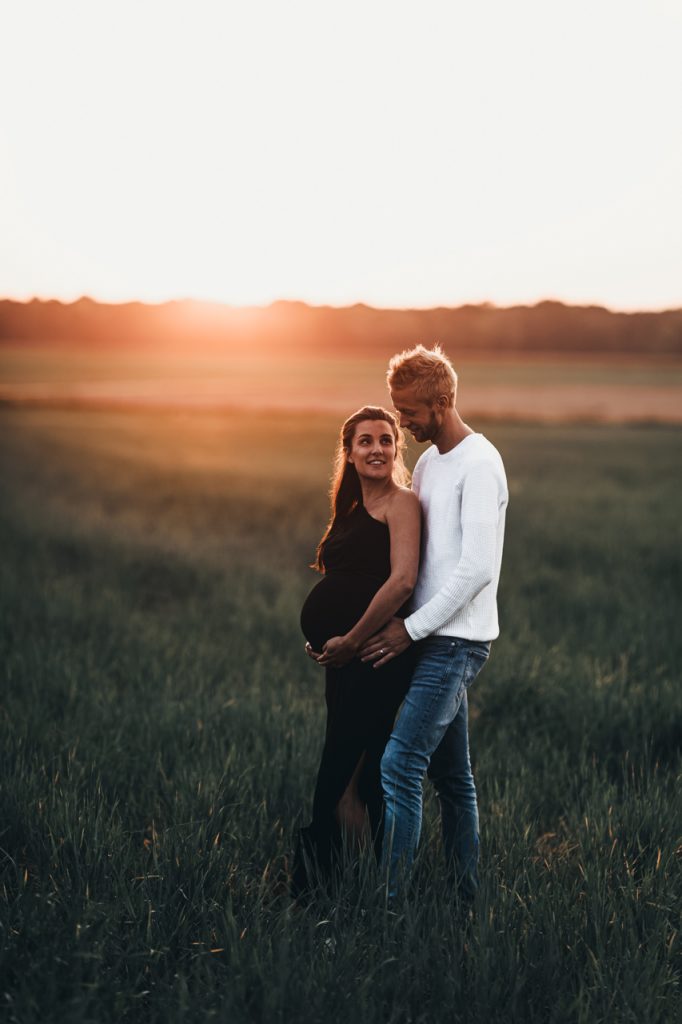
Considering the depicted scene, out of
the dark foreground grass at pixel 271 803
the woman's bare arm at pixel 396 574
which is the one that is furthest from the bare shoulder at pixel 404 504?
the dark foreground grass at pixel 271 803

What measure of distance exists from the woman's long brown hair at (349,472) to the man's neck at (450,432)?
189 mm

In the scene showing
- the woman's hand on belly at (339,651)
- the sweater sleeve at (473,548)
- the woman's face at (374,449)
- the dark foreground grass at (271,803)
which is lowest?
the dark foreground grass at (271,803)

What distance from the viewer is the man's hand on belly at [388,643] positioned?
3.19 m

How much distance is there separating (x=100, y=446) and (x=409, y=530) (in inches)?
987

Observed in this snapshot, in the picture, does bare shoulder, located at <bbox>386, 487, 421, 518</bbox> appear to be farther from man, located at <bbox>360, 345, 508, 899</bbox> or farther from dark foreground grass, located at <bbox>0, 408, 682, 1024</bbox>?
dark foreground grass, located at <bbox>0, 408, 682, 1024</bbox>

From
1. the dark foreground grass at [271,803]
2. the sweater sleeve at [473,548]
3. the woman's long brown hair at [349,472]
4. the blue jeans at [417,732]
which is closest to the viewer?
the dark foreground grass at [271,803]

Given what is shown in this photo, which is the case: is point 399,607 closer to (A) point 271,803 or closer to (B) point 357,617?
(B) point 357,617

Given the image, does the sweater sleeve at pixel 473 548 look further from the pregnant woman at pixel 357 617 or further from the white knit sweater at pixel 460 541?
the pregnant woman at pixel 357 617

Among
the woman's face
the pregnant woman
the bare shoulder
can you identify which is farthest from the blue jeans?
the woman's face

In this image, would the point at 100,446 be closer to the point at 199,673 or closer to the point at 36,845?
the point at 199,673

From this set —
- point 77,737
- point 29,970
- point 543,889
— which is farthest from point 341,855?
point 77,737

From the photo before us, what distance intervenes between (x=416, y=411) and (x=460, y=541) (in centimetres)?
51

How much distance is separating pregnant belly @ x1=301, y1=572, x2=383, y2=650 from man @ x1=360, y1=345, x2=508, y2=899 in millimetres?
144

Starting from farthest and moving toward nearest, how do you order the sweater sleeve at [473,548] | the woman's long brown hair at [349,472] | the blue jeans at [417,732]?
the woman's long brown hair at [349,472], the blue jeans at [417,732], the sweater sleeve at [473,548]
